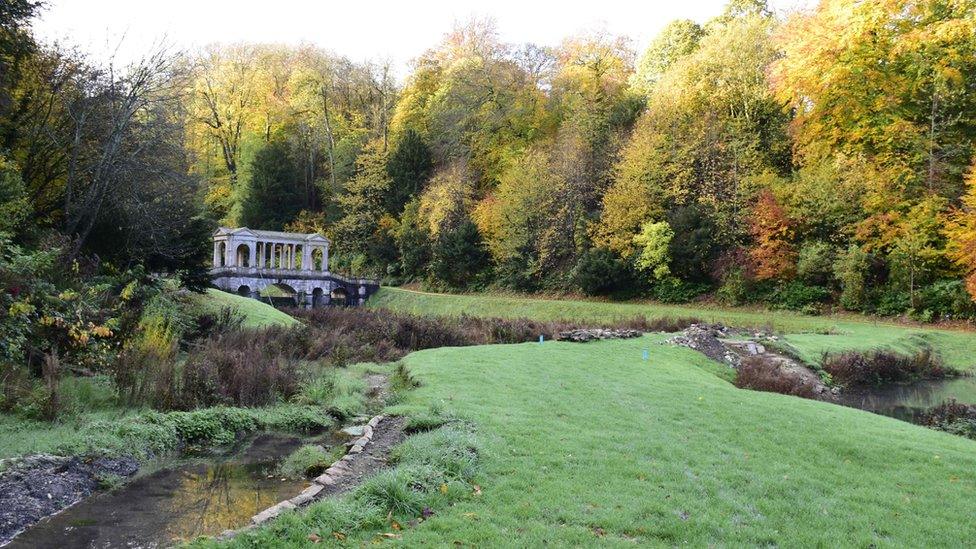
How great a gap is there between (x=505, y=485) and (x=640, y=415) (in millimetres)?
3708

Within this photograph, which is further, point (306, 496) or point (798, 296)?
point (798, 296)

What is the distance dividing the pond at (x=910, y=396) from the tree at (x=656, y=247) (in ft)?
50.0

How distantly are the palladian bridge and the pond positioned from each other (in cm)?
3497

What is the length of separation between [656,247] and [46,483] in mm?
30680

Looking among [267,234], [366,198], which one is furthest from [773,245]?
[267,234]

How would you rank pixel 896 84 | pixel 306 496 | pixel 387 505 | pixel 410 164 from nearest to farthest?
pixel 387 505 < pixel 306 496 < pixel 896 84 < pixel 410 164

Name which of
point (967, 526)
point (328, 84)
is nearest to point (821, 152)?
point (967, 526)

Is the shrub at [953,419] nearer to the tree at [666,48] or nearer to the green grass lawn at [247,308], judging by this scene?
the green grass lawn at [247,308]

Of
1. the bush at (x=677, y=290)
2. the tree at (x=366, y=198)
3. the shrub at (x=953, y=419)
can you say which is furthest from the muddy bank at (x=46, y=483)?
the tree at (x=366, y=198)

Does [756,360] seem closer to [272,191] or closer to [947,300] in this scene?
[947,300]

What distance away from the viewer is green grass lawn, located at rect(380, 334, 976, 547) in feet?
15.3

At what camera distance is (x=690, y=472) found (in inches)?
237

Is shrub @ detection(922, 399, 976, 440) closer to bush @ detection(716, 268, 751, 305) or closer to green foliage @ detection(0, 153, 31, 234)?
green foliage @ detection(0, 153, 31, 234)

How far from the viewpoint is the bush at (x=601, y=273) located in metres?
34.8
